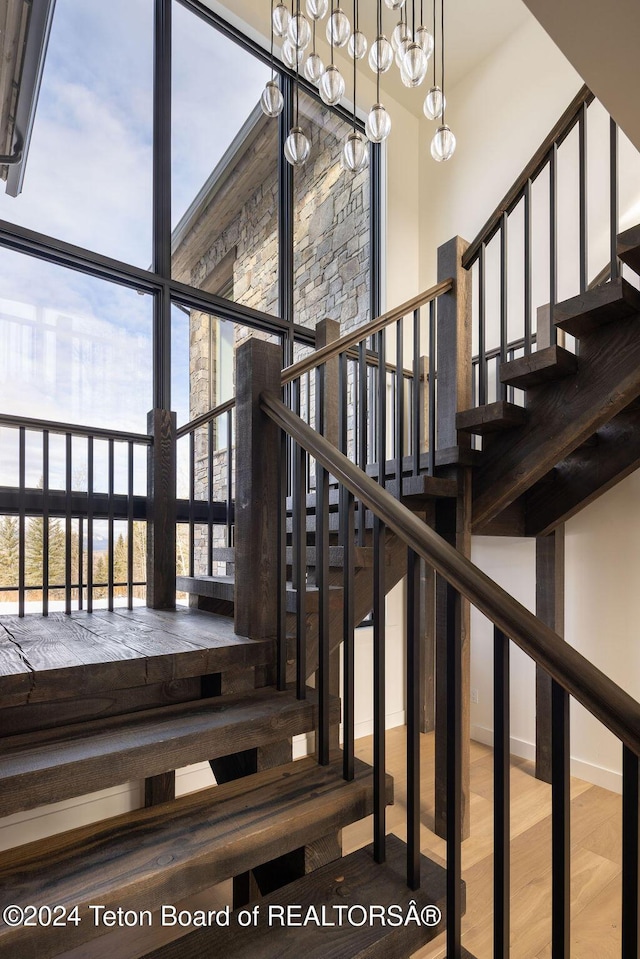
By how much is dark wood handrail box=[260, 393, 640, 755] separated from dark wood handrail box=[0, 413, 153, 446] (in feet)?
4.54

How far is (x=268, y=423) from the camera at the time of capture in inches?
73.8

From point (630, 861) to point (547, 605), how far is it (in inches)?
93.3

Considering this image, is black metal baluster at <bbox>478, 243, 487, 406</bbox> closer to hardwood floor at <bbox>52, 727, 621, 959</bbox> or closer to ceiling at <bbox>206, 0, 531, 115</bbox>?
hardwood floor at <bbox>52, 727, 621, 959</bbox>

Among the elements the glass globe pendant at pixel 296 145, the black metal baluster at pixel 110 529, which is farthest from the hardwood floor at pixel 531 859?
the glass globe pendant at pixel 296 145

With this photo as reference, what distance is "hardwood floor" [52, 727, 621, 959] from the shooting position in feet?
6.26

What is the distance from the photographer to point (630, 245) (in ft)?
5.94

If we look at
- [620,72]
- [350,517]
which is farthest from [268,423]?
[620,72]

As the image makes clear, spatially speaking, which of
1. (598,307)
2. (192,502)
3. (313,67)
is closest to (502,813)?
(598,307)

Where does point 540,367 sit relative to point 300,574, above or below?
above

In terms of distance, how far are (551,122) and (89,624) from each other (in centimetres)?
424

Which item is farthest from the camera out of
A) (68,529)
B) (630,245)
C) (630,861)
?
(68,529)

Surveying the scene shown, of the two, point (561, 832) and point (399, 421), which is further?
point (399, 421)

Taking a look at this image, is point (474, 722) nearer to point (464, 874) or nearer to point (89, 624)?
point (464, 874)

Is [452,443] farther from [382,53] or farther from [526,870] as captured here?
[526,870]
